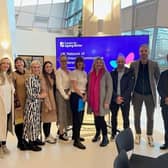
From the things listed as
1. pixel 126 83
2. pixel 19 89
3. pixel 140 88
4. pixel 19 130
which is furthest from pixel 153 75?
pixel 19 130

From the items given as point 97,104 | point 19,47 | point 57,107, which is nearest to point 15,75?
point 57,107

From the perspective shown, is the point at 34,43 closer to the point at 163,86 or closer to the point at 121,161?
the point at 163,86

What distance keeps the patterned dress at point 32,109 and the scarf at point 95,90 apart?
2.77 ft

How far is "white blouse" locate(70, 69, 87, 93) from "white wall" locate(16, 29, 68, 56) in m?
7.52

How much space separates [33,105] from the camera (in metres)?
4.02

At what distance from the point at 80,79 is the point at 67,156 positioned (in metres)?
1.19

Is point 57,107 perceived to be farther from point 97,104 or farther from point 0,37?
point 0,37

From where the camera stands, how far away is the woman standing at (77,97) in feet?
14.3

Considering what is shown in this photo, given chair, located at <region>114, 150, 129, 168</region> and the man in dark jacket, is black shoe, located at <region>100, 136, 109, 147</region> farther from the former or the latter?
chair, located at <region>114, 150, 129, 168</region>

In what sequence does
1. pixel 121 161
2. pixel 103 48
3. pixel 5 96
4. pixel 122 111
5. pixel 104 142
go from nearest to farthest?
pixel 121 161 < pixel 5 96 < pixel 104 142 < pixel 122 111 < pixel 103 48

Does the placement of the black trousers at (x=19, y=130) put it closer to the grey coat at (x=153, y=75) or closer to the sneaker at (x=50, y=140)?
the sneaker at (x=50, y=140)

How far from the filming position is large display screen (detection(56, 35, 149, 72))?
205 inches

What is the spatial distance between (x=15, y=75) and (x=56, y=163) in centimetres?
134

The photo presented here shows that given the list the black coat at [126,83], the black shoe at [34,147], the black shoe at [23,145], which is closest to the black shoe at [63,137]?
the black shoe at [34,147]
